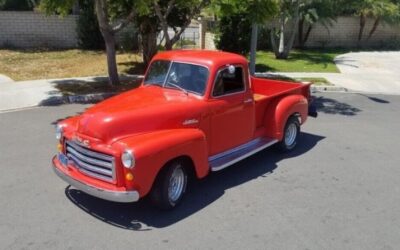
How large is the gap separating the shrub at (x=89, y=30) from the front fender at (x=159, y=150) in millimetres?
15423

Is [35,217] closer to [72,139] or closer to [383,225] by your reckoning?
[72,139]

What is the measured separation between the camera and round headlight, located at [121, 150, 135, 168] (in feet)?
16.4

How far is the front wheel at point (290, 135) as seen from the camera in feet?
26.2

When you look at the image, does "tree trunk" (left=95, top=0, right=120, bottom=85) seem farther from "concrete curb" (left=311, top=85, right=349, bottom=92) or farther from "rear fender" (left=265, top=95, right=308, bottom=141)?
"rear fender" (left=265, top=95, right=308, bottom=141)

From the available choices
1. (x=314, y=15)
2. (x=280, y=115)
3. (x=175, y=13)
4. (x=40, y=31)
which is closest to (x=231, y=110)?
(x=280, y=115)

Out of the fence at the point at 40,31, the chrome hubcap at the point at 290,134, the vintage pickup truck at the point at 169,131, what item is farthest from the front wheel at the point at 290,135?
the fence at the point at 40,31

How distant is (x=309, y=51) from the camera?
77.0 ft

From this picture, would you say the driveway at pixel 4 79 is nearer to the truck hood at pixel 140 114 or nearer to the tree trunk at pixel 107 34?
the tree trunk at pixel 107 34

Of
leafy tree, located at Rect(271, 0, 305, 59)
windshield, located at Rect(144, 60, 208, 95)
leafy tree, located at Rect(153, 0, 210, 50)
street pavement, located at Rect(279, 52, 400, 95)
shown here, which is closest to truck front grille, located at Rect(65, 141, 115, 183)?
windshield, located at Rect(144, 60, 208, 95)

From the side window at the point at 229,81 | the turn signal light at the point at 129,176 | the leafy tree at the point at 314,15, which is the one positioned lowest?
the turn signal light at the point at 129,176

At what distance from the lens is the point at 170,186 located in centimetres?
565

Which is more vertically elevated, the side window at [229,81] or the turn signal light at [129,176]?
the side window at [229,81]

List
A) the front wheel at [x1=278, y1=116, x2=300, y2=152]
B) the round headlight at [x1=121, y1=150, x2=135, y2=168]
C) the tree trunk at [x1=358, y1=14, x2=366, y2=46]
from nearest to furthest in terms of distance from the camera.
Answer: the round headlight at [x1=121, y1=150, x2=135, y2=168] → the front wheel at [x1=278, y1=116, x2=300, y2=152] → the tree trunk at [x1=358, y1=14, x2=366, y2=46]

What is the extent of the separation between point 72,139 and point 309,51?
65.0 feet
